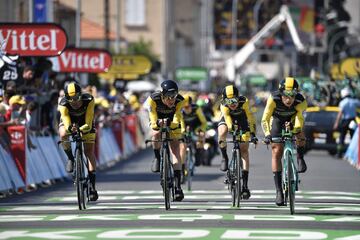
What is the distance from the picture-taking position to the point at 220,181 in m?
26.1

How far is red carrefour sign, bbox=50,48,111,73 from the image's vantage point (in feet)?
108

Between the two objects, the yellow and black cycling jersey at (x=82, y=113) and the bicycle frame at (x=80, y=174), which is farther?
the yellow and black cycling jersey at (x=82, y=113)

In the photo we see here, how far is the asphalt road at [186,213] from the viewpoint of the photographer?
578 inches

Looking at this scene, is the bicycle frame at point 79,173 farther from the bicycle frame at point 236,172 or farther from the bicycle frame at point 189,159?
the bicycle frame at point 189,159

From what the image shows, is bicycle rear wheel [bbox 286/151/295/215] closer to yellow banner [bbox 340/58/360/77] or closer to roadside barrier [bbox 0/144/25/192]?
roadside barrier [bbox 0/144/25/192]

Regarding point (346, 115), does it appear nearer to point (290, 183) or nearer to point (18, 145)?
Result: point (18, 145)

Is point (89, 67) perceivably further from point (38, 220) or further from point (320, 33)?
point (320, 33)

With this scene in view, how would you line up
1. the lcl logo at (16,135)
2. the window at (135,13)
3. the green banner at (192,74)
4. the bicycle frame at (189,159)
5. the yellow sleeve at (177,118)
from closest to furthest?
the yellow sleeve at (177,118) < the bicycle frame at (189,159) < the lcl logo at (16,135) < the green banner at (192,74) < the window at (135,13)

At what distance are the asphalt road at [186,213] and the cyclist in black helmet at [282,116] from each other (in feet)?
1.97

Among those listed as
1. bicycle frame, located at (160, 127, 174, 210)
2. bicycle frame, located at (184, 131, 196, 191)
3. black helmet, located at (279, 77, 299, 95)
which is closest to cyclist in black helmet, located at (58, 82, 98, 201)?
bicycle frame, located at (160, 127, 174, 210)

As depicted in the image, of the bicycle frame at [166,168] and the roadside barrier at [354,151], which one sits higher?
the bicycle frame at [166,168]

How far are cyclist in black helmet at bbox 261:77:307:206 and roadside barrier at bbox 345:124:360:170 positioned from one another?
13092 millimetres

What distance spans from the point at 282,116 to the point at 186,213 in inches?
71.7

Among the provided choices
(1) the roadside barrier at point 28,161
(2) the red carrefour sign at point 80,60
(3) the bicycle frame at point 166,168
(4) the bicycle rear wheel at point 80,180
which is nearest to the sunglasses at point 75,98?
(4) the bicycle rear wheel at point 80,180
